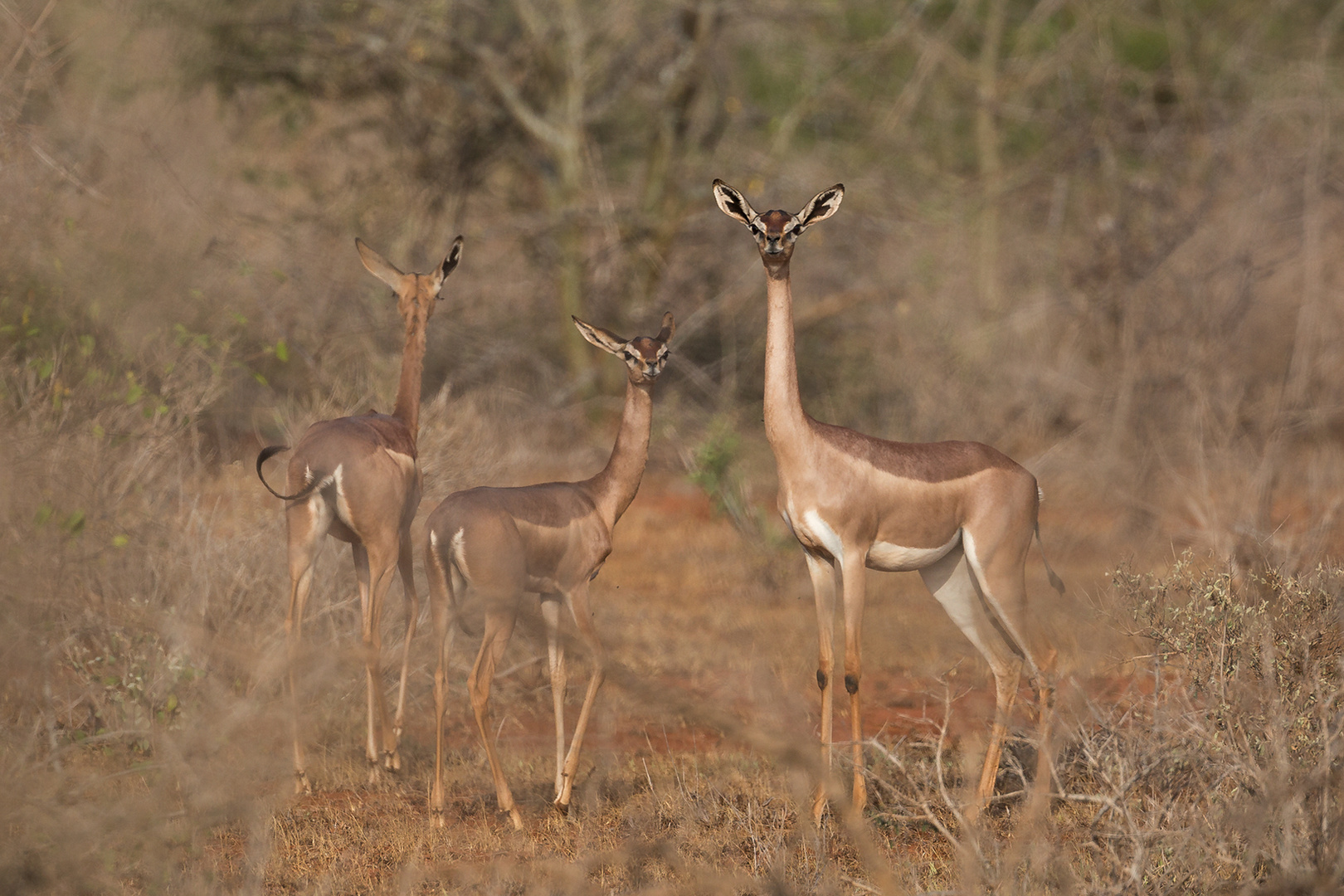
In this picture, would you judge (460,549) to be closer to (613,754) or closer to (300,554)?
(300,554)

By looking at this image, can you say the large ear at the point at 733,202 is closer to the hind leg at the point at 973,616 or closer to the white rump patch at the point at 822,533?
the white rump patch at the point at 822,533

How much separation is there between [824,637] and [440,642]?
173cm

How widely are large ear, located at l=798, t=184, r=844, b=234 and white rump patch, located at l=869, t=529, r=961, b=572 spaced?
1.49 m

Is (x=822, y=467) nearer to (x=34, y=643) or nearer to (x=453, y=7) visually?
(x=34, y=643)

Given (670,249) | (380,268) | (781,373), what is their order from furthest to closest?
1. (670,249)
2. (380,268)
3. (781,373)

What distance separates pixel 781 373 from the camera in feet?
19.9

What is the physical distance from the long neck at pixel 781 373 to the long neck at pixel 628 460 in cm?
74

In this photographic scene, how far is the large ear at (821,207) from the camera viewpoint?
6.07 m

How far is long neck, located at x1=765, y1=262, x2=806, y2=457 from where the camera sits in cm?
603

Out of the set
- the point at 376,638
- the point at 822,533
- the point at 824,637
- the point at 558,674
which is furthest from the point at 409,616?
the point at 822,533

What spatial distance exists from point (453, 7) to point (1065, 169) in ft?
24.6

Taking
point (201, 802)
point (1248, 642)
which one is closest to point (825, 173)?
point (1248, 642)

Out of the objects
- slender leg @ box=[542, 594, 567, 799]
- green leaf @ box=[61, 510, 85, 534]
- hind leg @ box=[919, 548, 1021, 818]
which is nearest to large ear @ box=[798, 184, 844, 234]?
hind leg @ box=[919, 548, 1021, 818]

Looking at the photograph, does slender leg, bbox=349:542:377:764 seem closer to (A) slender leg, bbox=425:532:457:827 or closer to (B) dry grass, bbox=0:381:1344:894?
(B) dry grass, bbox=0:381:1344:894
